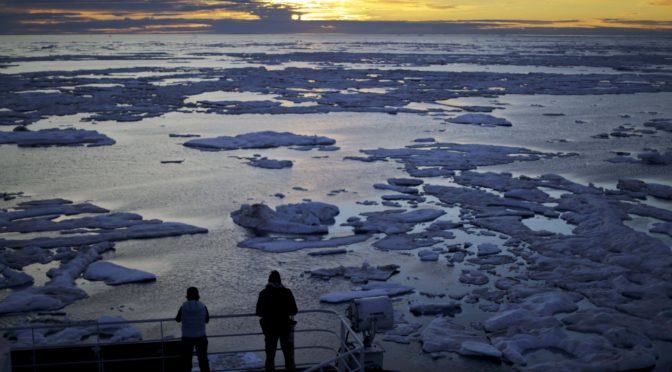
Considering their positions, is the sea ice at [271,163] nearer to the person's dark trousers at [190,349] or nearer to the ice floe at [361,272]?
the ice floe at [361,272]

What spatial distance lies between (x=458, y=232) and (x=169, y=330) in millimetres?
6336

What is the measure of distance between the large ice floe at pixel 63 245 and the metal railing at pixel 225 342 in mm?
1166

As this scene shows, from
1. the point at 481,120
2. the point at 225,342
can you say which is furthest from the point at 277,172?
the point at 481,120

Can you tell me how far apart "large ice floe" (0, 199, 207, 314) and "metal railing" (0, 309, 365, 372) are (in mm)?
1166

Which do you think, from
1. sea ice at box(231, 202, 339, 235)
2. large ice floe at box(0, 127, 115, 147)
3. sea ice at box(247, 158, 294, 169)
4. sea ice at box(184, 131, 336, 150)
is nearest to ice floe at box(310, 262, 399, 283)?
sea ice at box(231, 202, 339, 235)

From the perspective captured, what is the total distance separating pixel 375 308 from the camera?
6.80 m

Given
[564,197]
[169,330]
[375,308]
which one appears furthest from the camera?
[564,197]

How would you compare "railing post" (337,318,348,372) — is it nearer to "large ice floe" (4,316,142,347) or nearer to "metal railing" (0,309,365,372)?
"metal railing" (0,309,365,372)

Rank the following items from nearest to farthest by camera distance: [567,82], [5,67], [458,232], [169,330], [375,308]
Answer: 1. [375,308]
2. [169,330]
3. [458,232]
4. [567,82]
5. [5,67]

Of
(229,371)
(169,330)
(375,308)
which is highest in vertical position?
(375,308)

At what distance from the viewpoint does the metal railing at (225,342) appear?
6762 millimetres

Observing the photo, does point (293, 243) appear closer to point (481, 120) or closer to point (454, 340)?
point (454, 340)

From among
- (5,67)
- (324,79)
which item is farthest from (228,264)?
(5,67)

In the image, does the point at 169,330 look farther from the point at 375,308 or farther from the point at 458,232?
the point at 458,232
